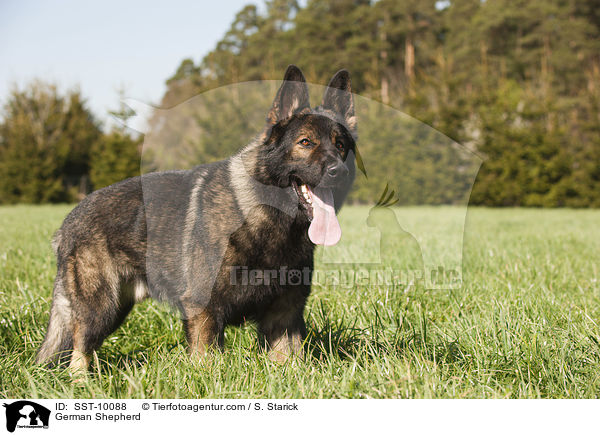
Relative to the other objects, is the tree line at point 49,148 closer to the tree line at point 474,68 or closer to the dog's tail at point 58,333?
the tree line at point 474,68

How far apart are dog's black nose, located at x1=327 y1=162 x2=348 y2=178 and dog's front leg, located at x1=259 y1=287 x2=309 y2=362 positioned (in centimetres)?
72

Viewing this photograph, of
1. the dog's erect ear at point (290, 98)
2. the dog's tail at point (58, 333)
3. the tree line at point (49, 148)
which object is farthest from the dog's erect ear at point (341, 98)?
the tree line at point (49, 148)

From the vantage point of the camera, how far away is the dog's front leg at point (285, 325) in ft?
8.66

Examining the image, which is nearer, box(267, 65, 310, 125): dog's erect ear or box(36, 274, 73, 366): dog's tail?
box(267, 65, 310, 125): dog's erect ear

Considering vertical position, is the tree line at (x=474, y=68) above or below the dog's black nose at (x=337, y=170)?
above

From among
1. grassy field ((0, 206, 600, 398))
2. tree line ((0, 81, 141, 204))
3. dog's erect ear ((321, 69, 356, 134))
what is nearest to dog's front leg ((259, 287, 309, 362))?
grassy field ((0, 206, 600, 398))

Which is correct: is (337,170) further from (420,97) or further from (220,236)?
(420,97)

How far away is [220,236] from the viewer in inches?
100

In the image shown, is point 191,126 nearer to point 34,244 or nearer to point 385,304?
point 385,304

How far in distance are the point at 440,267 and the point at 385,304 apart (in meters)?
1.56
